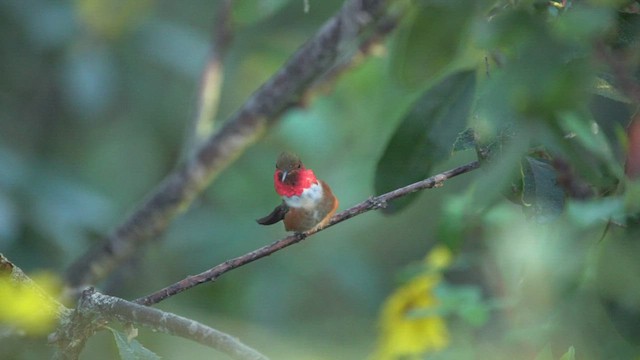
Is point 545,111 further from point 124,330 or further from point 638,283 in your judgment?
point 124,330

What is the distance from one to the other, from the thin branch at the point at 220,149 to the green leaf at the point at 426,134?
0.38 meters

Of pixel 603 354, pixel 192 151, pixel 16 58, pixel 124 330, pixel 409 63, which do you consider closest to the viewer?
pixel 409 63

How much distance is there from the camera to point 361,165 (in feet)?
11.1

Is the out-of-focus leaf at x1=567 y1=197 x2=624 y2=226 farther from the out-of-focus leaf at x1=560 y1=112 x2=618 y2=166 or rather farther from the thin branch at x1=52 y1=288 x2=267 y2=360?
the thin branch at x1=52 y1=288 x2=267 y2=360

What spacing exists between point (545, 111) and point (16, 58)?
3.26 metres

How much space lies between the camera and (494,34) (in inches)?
32.0

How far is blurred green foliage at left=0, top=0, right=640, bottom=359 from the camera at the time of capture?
0.87 m

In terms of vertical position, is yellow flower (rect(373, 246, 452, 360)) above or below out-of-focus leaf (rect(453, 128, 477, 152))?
above

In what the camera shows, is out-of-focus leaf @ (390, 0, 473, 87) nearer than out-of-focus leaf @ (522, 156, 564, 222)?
Yes

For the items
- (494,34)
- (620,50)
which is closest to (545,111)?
(494,34)

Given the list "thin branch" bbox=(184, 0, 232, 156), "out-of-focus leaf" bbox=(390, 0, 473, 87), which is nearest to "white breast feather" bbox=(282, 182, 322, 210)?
"out-of-focus leaf" bbox=(390, 0, 473, 87)

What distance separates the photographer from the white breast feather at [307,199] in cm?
136

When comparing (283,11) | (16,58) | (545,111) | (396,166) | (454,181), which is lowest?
(545,111)

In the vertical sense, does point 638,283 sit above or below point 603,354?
below
